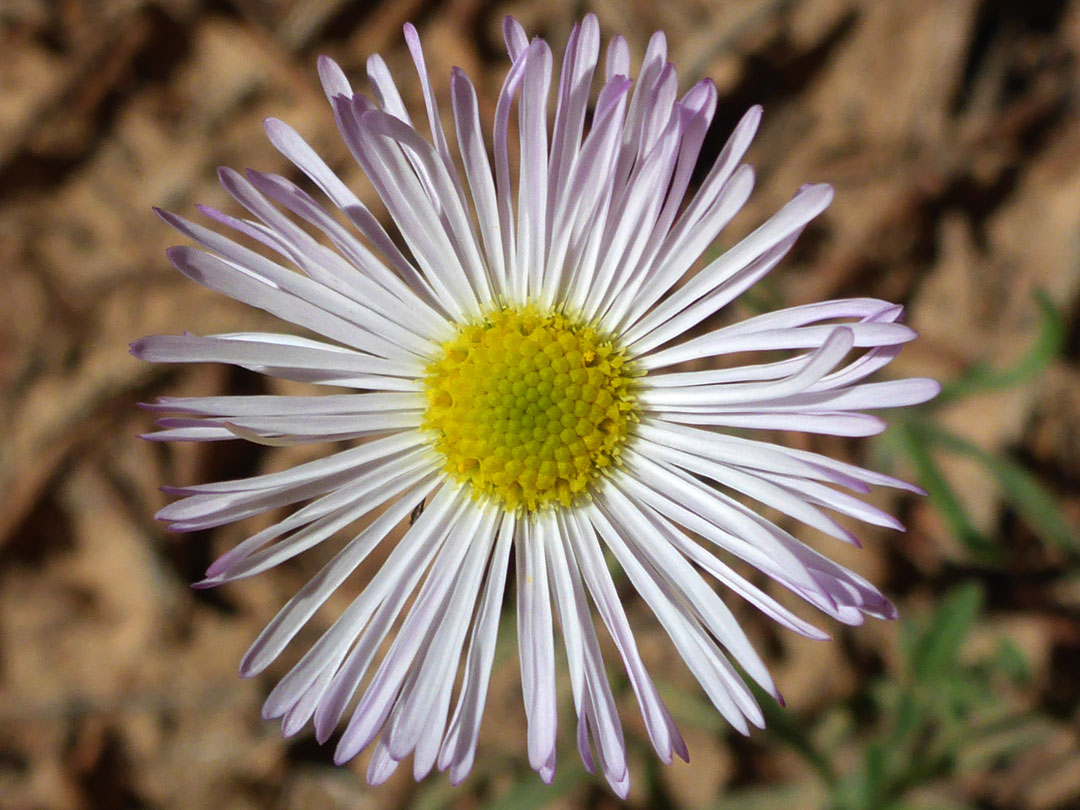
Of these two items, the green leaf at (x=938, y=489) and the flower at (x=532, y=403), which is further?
the green leaf at (x=938, y=489)

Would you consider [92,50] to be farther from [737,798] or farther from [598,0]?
[737,798]

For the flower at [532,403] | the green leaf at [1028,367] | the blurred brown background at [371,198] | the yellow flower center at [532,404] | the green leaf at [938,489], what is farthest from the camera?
the blurred brown background at [371,198]

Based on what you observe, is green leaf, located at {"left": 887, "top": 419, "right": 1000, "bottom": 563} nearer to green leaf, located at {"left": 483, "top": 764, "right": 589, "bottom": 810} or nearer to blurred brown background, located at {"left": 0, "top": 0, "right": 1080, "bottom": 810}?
Answer: blurred brown background, located at {"left": 0, "top": 0, "right": 1080, "bottom": 810}

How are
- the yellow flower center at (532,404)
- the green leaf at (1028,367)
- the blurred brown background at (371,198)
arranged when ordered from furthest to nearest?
the blurred brown background at (371,198), the green leaf at (1028,367), the yellow flower center at (532,404)

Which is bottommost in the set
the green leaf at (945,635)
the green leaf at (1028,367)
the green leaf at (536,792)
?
the green leaf at (536,792)

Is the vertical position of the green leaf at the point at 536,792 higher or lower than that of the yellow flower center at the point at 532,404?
lower

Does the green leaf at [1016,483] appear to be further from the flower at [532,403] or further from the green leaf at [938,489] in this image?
the flower at [532,403]

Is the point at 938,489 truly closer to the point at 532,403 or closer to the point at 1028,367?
the point at 1028,367

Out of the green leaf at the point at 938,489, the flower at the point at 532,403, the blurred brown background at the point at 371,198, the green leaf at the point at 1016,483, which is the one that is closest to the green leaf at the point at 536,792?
the blurred brown background at the point at 371,198
